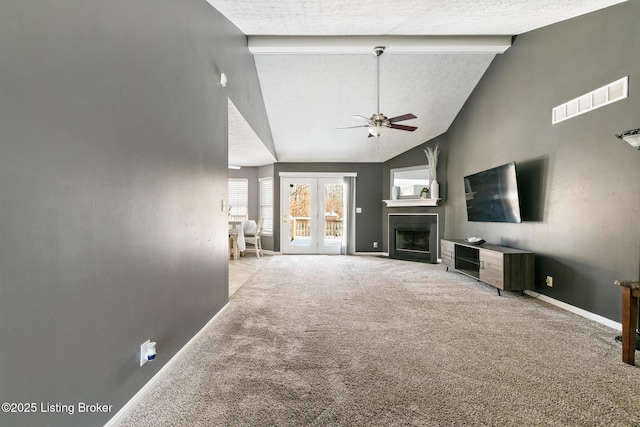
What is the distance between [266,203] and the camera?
7711mm

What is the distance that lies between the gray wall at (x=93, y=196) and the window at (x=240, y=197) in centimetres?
577

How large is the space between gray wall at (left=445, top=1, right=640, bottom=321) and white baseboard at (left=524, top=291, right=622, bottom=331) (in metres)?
0.05

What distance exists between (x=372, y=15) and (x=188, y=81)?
2.22 metres

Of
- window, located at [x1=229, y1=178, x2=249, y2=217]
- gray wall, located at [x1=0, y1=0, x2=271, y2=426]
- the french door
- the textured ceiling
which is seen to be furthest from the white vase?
gray wall, located at [x1=0, y1=0, x2=271, y2=426]

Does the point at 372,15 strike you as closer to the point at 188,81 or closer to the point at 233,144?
the point at 188,81

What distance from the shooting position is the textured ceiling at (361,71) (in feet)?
9.70

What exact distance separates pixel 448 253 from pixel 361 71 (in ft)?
11.4

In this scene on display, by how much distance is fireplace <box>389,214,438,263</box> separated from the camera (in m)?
6.25

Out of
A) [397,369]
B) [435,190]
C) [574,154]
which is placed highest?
[574,154]

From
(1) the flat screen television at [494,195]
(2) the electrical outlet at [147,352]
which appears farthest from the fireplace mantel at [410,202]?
(2) the electrical outlet at [147,352]

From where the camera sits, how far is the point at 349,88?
489 cm

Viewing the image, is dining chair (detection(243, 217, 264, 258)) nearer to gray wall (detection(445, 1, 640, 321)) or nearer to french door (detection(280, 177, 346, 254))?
french door (detection(280, 177, 346, 254))

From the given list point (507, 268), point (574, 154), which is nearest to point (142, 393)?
point (507, 268)

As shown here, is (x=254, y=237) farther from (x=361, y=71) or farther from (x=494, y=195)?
(x=494, y=195)
